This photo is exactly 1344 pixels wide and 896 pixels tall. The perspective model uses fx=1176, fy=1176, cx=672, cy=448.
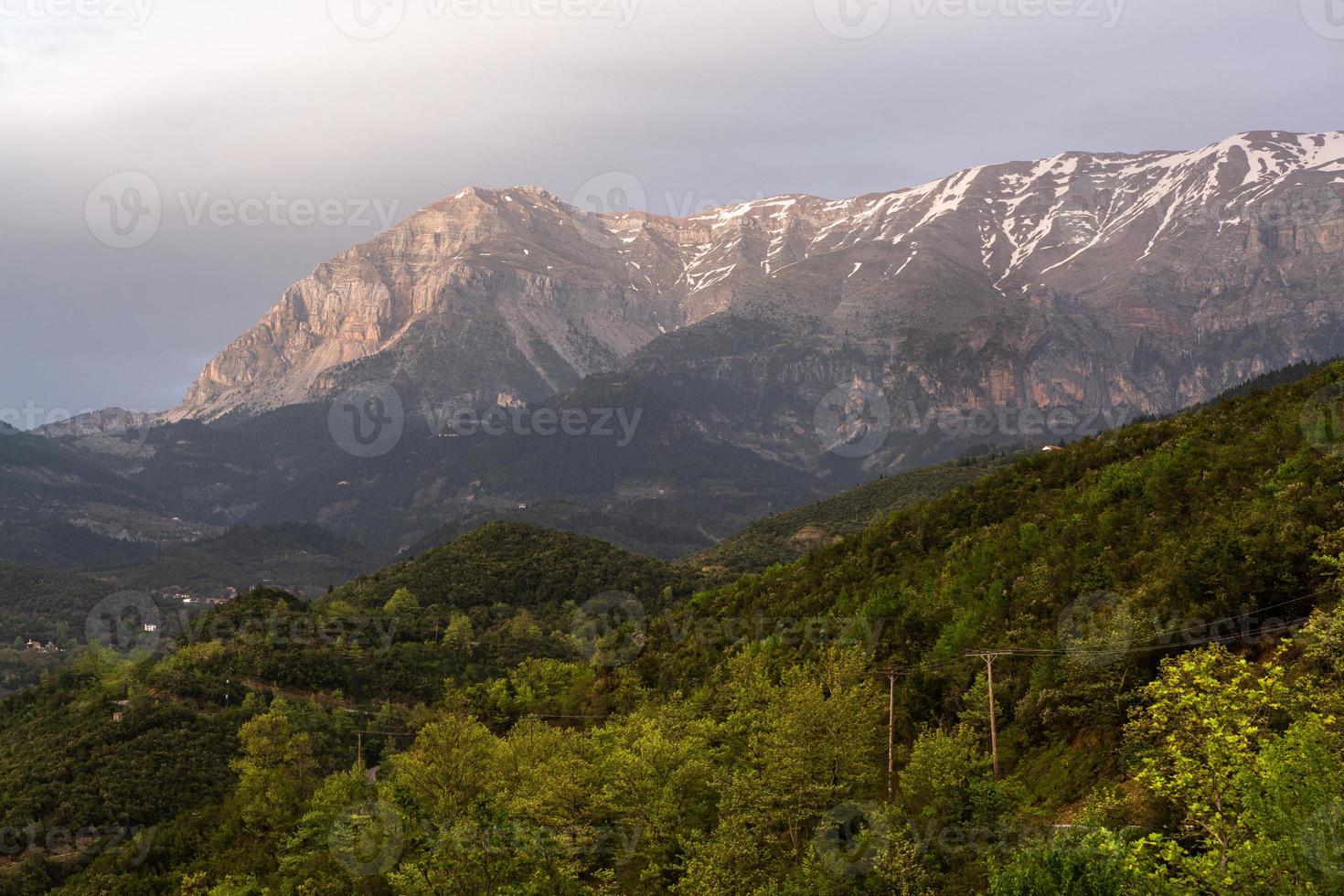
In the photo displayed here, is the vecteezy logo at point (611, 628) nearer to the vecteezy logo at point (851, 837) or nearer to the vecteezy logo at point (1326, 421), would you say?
the vecteezy logo at point (851, 837)

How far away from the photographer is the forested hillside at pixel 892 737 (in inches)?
1550

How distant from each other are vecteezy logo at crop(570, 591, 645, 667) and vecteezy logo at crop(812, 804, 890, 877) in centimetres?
6213

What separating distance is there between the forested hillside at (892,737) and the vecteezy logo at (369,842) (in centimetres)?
23

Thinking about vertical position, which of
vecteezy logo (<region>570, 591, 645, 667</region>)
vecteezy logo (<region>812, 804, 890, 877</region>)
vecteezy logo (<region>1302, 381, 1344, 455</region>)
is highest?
vecteezy logo (<region>1302, 381, 1344, 455</region>)

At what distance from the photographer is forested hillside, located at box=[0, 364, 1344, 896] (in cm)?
3938

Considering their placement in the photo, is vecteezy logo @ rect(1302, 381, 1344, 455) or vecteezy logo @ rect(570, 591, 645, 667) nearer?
vecteezy logo @ rect(1302, 381, 1344, 455)

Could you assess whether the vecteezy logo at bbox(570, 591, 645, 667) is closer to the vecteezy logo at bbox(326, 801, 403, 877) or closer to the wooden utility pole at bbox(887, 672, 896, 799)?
the vecteezy logo at bbox(326, 801, 403, 877)

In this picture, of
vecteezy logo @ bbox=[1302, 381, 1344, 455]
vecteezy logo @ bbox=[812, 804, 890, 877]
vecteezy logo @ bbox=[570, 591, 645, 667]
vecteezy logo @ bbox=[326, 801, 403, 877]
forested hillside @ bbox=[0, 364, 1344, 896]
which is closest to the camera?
forested hillside @ bbox=[0, 364, 1344, 896]

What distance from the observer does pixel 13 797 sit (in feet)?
325

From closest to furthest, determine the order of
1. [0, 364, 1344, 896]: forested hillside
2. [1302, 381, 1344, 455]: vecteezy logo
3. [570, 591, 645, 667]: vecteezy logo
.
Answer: [0, 364, 1344, 896]: forested hillside < [1302, 381, 1344, 455]: vecteezy logo < [570, 591, 645, 667]: vecteezy logo
